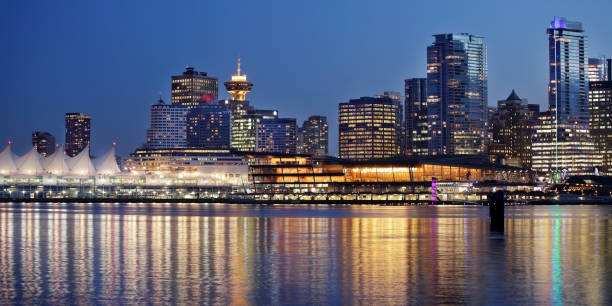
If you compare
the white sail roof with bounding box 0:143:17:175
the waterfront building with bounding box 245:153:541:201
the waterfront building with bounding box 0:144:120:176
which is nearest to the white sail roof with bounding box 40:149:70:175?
the waterfront building with bounding box 0:144:120:176

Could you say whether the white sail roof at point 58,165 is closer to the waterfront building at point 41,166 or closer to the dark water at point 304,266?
the waterfront building at point 41,166

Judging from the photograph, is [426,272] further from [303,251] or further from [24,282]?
[24,282]

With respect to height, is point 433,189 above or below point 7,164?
below

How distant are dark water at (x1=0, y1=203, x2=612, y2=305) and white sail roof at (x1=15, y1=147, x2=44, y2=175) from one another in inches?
4999

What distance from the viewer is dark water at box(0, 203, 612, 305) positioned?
34688 millimetres

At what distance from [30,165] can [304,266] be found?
161 meters

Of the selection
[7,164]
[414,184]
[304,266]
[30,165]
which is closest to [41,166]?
[30,165]

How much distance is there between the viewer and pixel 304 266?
44.6 m

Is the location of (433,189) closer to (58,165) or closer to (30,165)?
(58,165)

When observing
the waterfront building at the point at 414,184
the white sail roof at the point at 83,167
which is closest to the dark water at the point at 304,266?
the waterfront building at the point at 414,184

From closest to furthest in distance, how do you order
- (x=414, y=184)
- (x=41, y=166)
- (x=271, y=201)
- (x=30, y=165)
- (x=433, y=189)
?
(x=271, y=201)
(x=433, y=189)
(x=414, y=184)
(x=30, y=165)
(x=41, y=166)

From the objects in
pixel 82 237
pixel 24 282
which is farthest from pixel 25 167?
pixel 24 282

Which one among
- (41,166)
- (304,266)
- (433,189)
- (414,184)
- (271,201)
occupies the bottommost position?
(271,201)

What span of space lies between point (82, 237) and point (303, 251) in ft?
65.4
